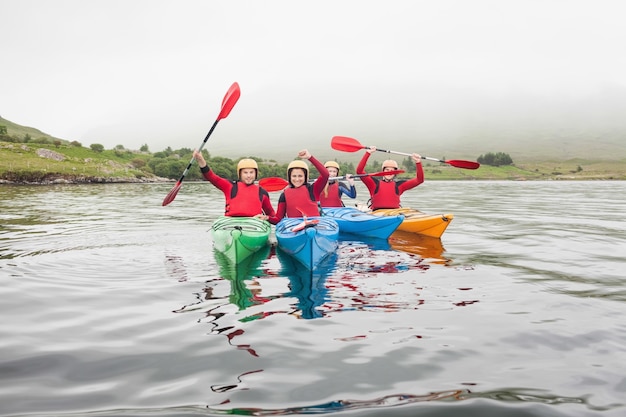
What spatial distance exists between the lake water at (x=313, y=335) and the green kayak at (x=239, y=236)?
456 millimetres

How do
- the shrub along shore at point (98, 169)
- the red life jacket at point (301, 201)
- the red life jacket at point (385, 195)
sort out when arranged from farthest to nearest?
the shrub along shore at point (98, 169)
the red life jacket at point (385, 195)
the red life jacket at point (301, 201)

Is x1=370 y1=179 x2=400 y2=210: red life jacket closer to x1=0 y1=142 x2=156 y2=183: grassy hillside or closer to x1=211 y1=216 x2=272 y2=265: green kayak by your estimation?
x1=211 y1=216 x2=272 y2=265: green kayak

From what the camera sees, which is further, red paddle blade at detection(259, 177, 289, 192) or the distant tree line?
the distant tree line

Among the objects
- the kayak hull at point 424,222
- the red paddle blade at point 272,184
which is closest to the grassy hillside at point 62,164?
the red paddle blade at point 272,184

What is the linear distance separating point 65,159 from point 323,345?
8350 cm

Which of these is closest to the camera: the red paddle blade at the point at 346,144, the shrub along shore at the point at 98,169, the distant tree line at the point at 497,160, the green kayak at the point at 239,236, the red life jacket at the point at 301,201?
the green kayak at the point at 239,236

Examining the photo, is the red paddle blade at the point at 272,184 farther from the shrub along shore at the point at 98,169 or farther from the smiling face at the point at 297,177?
the shrub along shore at the point at 98,169

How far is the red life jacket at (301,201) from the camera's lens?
42.6 ft

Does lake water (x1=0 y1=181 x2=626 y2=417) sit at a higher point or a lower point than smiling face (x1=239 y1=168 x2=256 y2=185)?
lower

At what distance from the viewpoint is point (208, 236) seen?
50.1 ft

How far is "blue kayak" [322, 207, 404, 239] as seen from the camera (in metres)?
13.8

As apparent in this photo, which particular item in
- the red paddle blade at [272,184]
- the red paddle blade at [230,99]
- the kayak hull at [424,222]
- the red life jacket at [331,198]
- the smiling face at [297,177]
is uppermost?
the red paddle blade at [230,99]

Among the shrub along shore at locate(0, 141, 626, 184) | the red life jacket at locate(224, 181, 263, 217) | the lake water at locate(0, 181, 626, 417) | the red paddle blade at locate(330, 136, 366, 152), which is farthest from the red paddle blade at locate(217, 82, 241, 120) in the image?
the shrub along shore at locate(0, 141, 626, 184)

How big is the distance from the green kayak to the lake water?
18.0 inches
